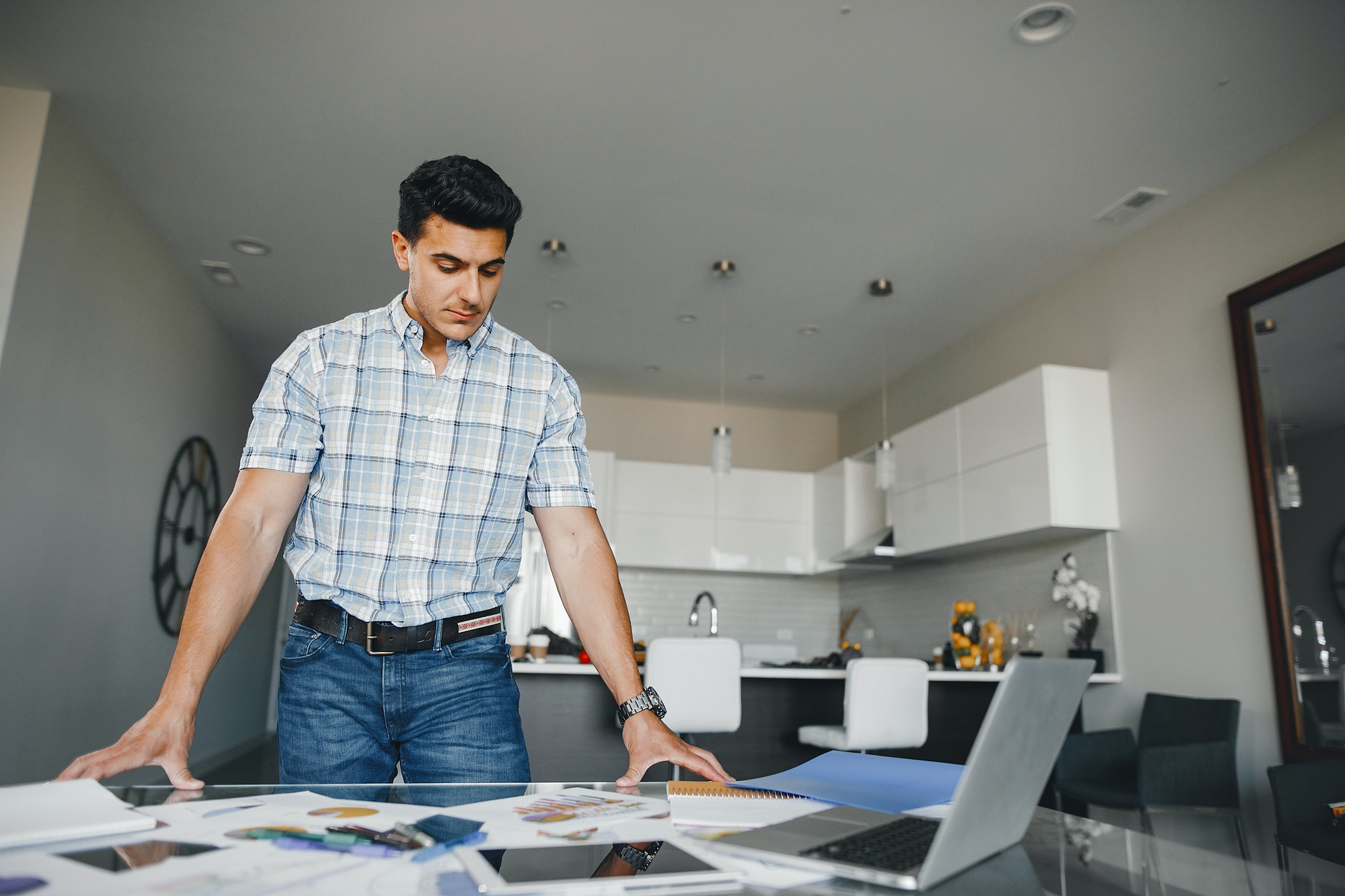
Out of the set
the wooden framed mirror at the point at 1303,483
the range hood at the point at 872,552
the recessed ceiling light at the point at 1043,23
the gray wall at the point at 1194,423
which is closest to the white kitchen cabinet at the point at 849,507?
the range hood at the point at 872,552

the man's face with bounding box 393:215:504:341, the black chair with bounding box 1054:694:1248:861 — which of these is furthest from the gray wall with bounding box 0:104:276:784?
the black chair with bounding box 1054:694:1248:861

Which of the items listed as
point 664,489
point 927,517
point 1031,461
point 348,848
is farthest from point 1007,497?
point 348,848

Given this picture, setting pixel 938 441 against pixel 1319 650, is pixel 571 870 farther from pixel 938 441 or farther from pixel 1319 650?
pixel 938 441

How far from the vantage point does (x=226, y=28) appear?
281 cm

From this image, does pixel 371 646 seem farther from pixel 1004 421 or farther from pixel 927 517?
pixel 927 517

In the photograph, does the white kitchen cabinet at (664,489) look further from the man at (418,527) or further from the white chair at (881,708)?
the man at (418,527)

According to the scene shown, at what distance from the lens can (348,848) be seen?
598 millimetres

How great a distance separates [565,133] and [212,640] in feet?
8.86

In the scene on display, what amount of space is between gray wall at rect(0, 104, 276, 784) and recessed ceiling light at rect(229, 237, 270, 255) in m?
0.38

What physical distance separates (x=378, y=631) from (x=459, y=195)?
2.00ft

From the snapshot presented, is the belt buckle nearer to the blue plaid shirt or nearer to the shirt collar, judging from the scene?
the blue plaid shirt

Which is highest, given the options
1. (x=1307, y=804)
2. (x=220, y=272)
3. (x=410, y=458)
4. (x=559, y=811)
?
(x=220, y=272)

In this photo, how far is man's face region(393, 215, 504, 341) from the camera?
1.23 m

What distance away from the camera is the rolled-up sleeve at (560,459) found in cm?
139
